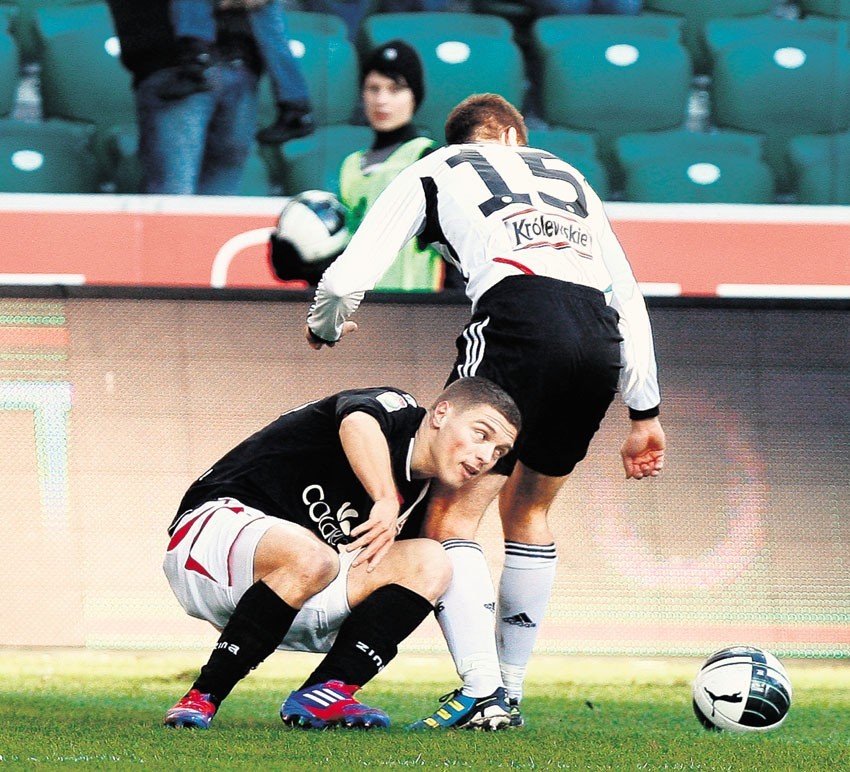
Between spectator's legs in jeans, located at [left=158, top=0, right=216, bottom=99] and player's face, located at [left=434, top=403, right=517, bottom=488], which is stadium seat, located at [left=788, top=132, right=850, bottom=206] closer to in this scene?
spectator's legs in jeans, located at [left=158, top=0, right=216, bottom=99]

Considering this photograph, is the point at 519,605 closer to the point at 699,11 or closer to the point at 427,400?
the point at 427,400

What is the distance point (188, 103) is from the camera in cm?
495

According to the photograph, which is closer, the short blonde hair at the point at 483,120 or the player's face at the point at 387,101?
the short blonde hair at the point at 483,120

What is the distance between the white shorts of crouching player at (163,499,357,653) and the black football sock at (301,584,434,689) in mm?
88

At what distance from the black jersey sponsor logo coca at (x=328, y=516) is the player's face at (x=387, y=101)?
2496mm

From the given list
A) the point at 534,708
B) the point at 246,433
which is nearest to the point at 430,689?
the point at 534,708

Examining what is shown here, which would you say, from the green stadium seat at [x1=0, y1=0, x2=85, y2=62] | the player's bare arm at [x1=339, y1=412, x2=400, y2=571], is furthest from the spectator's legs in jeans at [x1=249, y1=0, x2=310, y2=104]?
the player's bare arm at [x1=339, y1=412, x2=400, y2=571]

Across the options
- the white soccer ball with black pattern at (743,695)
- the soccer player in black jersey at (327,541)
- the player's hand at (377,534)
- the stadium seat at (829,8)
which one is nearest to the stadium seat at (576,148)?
the stadium seat at (829,8)

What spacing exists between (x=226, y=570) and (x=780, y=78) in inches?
138

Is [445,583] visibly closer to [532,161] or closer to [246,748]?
[246,748]

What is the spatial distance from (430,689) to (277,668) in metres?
0.66

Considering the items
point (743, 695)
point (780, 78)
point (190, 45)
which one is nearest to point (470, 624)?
point (743, 695)

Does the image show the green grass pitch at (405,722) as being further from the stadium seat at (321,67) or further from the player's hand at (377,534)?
the stadium seat at (321,67)

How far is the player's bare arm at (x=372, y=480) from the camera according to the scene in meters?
2.44
